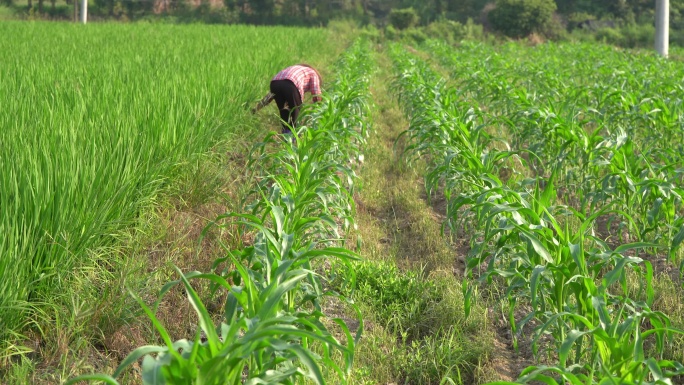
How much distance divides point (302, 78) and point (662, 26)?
47.9 feet

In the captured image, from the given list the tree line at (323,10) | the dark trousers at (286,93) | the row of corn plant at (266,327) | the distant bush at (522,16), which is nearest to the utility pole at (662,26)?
the dark trousers at (286,93)

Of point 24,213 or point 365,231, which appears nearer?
point 24,213

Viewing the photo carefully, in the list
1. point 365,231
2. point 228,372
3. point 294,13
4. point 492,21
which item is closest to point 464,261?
point 365,231

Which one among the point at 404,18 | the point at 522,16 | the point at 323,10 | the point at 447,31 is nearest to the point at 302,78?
the point at 447,31

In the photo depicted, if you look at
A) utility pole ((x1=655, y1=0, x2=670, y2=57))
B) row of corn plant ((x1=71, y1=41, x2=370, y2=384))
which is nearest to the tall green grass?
row of corn plant ((x1=71, y1=41, x2=370, y2=384))

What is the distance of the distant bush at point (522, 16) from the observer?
33.0m

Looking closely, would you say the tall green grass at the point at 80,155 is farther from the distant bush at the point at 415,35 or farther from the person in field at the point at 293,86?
the distant bush at the point at 415,35

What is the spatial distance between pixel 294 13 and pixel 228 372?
4612cm

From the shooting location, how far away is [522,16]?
108 feet

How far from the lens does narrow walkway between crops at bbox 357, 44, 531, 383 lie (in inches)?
123

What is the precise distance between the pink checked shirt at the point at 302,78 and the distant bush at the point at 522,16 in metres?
28.7

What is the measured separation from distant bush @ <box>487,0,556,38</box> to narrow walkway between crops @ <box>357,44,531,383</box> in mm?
28188

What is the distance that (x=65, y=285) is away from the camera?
2805mm

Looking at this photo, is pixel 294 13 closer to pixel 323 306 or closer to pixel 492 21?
pixel 492 21
